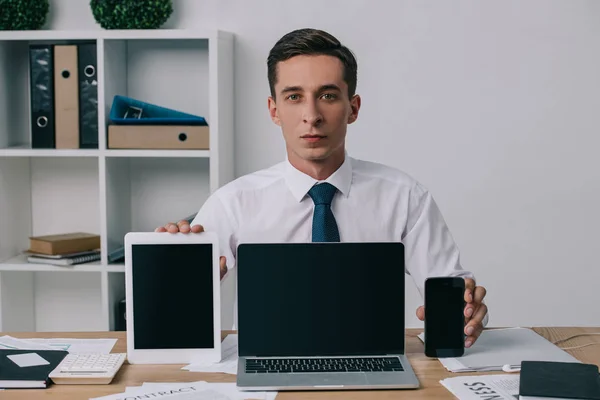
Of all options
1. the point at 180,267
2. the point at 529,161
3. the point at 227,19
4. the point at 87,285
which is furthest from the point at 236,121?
the point at 180,267

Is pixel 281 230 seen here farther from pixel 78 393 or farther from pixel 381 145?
pixel 381 145

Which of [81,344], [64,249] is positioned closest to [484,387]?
[81,344]

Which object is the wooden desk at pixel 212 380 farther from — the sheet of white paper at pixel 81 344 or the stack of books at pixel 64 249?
the stack of books at pixel 64 249

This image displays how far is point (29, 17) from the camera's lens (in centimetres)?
311

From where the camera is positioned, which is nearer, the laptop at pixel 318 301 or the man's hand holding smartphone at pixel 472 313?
the laptop at pixel 318 301

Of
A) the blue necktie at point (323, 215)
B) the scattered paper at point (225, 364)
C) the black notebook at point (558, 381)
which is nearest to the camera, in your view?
the black notebook at point (558, 381)

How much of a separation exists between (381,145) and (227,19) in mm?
818

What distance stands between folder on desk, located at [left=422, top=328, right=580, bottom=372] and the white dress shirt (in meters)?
0.35

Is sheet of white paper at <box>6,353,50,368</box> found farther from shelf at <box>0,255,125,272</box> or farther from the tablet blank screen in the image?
shelf at <box>0,255,125,272</box>

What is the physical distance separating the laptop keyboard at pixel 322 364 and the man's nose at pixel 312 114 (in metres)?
0.65

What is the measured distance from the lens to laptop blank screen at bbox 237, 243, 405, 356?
1.61m

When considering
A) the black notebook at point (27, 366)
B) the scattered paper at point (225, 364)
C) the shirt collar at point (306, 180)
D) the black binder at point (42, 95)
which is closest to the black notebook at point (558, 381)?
the scattered paper at point (225, 364)

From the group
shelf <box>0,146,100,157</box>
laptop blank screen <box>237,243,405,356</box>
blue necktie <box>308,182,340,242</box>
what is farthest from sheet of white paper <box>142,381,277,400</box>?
shelf <box>0,146,100,157</box>

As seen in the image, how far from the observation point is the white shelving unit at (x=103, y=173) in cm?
301
